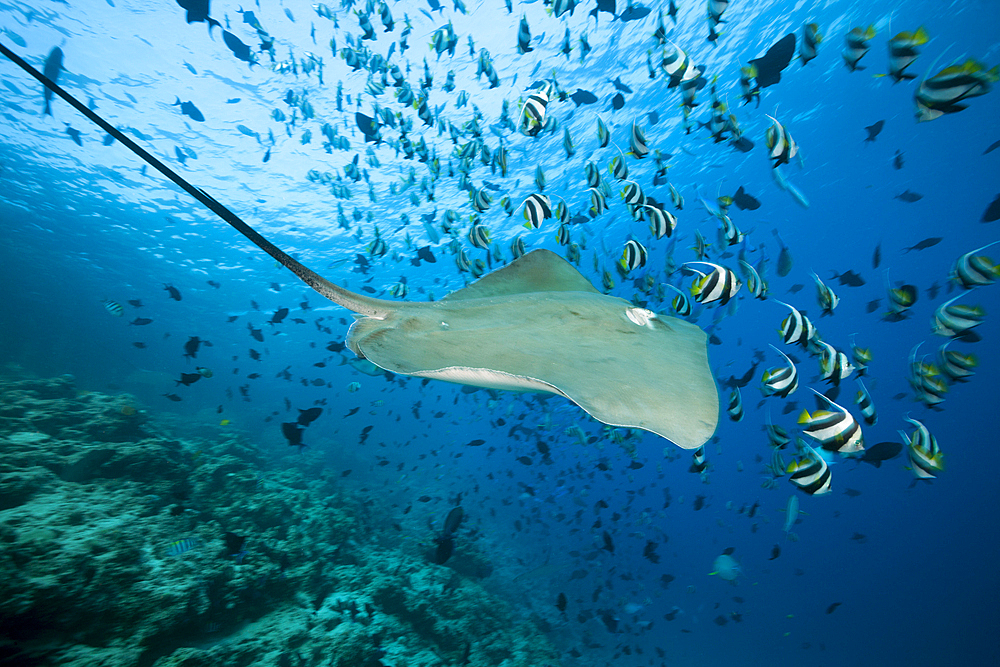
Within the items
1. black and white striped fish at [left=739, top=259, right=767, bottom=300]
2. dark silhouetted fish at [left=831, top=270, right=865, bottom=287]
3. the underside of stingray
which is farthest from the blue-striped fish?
dark silhouetted fish at [left=831, top=270, right=865, bottom=287]

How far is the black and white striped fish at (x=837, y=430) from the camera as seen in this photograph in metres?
3.29

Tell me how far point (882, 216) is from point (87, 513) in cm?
3922

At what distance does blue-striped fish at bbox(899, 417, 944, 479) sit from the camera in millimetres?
3561

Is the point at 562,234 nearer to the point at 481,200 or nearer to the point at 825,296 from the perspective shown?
the point at 481,200

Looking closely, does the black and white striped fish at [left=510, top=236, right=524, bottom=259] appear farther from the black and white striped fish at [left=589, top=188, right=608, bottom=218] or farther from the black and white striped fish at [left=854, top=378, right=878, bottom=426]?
the black and white striped fish at [left=854, top=378, right=878, bottom=426]

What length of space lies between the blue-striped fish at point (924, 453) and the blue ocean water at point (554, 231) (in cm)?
64

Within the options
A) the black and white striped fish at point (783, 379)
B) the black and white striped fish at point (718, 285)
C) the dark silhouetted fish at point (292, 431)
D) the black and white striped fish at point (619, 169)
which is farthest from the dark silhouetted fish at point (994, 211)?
the dark silhouetted fish at point (292, 431)

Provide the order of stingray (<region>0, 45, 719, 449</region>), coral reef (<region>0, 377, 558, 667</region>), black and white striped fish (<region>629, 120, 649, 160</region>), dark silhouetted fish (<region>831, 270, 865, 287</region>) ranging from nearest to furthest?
1. stingray (<region>0, 45, 719, 449</region>)
2. coral reef (<region>0, 377, 558, 667</region>)
3. black and white striped fish (<region>629, 120, 649, 160</region>)
4. dark silhouetted fish (<region>831, 270, 865, 287</region>)

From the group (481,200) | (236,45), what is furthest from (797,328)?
(236,45)

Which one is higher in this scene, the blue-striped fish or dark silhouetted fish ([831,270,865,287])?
dark silhouetted fish ([831,270,865,287])

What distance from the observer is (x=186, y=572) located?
15.3 ft

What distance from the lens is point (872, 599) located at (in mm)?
33438

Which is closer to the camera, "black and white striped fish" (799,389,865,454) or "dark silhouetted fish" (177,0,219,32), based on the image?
"black and white striped fish" (799,389,865,454)

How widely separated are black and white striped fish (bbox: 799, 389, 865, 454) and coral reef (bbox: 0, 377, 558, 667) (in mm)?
5799
